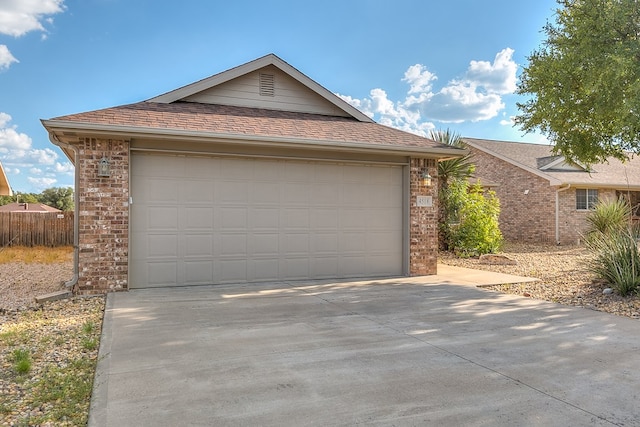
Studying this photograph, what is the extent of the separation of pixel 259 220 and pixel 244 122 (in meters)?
1.98

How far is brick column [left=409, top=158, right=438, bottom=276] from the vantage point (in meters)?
9.79

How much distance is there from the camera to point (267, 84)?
411 inches

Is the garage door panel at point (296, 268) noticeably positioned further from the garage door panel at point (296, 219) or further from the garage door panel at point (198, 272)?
the garage door panel at point (198, 272)

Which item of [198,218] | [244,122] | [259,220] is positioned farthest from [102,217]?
[244,122]

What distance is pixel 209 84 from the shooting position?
9867 millimetres

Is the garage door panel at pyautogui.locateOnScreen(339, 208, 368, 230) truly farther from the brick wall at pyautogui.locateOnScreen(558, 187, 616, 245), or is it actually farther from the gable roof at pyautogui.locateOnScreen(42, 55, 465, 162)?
the brick wall at pyautogui.locateOnScreen(558, 187, 616, 245)

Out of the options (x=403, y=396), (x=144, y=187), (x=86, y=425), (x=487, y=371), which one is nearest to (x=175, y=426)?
A: (x=86, y=425)

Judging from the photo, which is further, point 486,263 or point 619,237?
point 486,263

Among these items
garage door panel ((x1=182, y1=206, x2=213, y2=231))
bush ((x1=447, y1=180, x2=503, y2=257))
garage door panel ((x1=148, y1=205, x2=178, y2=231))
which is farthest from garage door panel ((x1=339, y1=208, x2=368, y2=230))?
bush ((x1=447, y1=180, x2=503, y2=257))

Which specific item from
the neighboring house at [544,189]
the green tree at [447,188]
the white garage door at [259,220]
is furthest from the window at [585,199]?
the white garage door at [259,220]

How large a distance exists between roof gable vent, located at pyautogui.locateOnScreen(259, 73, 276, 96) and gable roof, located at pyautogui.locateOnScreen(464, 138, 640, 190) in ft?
40.3

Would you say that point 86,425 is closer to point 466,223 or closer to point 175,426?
point 175,426

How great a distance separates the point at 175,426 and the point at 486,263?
36.5ft

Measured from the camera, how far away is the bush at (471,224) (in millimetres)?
14102
